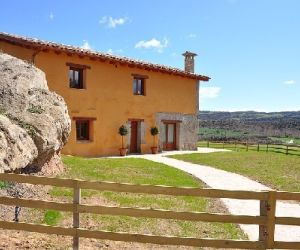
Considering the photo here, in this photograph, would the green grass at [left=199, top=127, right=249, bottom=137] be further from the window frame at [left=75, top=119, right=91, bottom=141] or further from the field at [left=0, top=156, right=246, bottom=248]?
the field at [left=0, top=156, right=246, bottom=248]

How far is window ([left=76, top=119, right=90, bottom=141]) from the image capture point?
24.4 m

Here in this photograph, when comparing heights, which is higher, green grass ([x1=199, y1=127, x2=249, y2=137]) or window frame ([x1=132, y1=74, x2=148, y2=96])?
window frame ([x1=132, y1=74, x2=148, y2=96])

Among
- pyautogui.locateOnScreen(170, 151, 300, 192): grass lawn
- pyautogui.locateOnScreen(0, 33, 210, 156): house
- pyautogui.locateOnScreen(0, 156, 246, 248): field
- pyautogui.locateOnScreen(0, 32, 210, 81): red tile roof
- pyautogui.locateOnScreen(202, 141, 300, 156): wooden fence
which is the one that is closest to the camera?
pyautogui.locateOnScreen(0, 156, 246, 248): field

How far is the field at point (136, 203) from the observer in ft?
30.7

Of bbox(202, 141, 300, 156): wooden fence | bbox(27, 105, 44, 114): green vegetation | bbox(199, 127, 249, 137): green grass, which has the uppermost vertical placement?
bbox(27, 105, 44, 114): green vegetation

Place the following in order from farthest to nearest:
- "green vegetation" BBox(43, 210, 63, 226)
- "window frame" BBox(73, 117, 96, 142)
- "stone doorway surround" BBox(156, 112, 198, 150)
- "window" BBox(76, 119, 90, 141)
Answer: "stone doorway surround" BBox(156, 112, 198, 150)
"window" BBox(76, 119, 90, 141)
"window frame" BBox(73, 117, 96, 142)
"green vegetation" BBox(43, 210, 63, 226)

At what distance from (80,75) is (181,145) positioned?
1106cm

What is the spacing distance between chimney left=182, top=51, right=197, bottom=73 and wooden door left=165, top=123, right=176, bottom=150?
5420 millimetres

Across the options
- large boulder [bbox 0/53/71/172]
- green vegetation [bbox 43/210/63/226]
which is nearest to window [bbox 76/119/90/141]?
large boulder [bbox 0/53/71/172]

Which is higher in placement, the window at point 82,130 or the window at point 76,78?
the window at point 76,78

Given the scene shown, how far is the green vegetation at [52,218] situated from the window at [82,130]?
1475 cm

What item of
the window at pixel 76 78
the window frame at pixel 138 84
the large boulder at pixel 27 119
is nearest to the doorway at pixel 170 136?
the window frame at pixel 138 84

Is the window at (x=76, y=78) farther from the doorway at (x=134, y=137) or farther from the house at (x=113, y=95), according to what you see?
the doorway at (x=134, y=137)

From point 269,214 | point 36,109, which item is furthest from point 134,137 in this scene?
point 269,214
